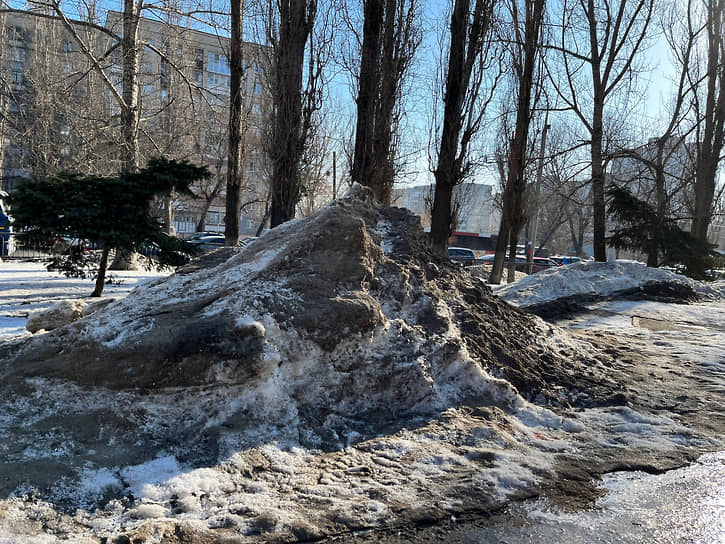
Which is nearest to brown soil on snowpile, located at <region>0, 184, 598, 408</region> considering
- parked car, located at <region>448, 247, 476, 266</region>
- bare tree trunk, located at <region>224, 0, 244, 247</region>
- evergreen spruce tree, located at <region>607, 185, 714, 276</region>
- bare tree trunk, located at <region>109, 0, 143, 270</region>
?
bare tree trunk, located at <region>224, 0, 244, 247</region>

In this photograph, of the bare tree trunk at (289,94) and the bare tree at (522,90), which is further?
the bare tree at (522,90)

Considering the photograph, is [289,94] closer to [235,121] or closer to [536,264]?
[235,121]

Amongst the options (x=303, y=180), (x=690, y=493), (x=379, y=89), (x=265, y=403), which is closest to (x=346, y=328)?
(x=265, y=403)

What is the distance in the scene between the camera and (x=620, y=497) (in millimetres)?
2588

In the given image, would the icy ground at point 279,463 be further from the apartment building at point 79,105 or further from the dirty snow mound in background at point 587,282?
the apartment building at point 79,105

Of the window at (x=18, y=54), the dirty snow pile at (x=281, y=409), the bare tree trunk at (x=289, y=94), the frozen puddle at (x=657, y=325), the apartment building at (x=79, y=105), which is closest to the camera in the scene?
the dirty snow pile at (x=281, y=409)

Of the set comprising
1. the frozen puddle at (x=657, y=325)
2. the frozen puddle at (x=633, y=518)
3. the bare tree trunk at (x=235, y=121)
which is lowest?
the frozen puddle at (x=633, y=518)

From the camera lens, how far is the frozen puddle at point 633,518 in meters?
2.21

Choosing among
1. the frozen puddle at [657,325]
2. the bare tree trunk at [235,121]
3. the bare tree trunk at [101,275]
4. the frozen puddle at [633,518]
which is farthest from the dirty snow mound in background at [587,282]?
the bare tree trunk at [101,275]

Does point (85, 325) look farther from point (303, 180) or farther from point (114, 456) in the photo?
point (303, 180)

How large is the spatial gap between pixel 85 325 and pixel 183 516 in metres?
1.90

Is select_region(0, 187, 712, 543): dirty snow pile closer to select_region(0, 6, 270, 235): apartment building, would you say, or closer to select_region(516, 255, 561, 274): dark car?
select_region(0, 6, 270, 235): apartment building

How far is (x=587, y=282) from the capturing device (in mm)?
10523

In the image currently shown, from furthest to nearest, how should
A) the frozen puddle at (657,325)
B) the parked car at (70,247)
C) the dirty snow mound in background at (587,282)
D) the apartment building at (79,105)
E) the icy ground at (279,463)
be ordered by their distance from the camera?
the apartment building at (79,105) → the dirty snow mound in background at (587,282) → the parked car at (70,247) → the frozen puddle at (657,325) → the icy ground at (279,463)
